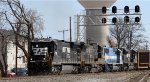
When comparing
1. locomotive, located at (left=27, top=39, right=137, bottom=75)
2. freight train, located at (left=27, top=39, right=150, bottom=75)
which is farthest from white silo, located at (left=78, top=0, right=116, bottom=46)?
locomotive, located at (left=27, top=39, right=137, bottom=75)

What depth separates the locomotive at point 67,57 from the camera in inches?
1524

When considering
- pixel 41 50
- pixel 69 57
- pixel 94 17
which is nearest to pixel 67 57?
pixel 69 57

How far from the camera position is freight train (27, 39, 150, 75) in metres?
38.7

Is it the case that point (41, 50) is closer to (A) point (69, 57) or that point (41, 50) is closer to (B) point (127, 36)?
(A) point (69, 57)

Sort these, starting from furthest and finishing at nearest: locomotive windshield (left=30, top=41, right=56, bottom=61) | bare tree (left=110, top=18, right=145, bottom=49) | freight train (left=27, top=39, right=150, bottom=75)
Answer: bare tree (left=110, top=18, right=145, bottom=49) → freight train (left=27, top=39, right=150, bottom=75) → locomotive windshield (left=30, top=41, right=56, bottom=61)

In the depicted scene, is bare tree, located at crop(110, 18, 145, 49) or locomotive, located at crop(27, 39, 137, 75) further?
bare tree, located at crop(110, 18, 145, 49)

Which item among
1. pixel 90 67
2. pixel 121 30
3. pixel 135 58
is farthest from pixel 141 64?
pixel 121 30

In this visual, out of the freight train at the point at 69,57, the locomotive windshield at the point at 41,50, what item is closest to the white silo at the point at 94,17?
the freight train at the point at 69,57

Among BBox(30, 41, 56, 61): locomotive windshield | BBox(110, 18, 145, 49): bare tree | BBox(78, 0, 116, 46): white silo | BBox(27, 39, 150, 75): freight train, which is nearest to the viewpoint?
BBox(30, 41, 56, 61): locomotive windshield

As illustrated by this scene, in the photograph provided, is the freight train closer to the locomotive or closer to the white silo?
the locomotive

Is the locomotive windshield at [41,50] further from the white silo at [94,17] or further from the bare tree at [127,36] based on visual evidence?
the bare tree at [127,36]

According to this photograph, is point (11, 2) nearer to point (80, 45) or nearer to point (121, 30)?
point (80, 45)

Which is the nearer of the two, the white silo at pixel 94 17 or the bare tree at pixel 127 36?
the white silo at pixel 94 17

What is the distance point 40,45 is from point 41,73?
2679 mm
